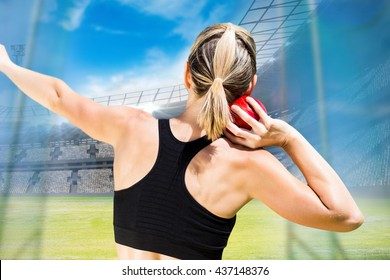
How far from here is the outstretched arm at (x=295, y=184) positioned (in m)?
0.80

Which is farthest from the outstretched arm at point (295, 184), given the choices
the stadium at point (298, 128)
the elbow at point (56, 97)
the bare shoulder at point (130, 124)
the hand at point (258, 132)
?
the stadium at point (298, 128)

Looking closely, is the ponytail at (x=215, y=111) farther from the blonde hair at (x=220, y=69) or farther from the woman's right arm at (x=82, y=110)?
the woman's right arm at (x=82, y=110)

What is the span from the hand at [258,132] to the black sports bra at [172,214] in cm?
6

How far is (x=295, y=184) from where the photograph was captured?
31.4 inches

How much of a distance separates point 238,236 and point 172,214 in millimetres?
1533

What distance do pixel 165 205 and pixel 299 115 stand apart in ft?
5.01

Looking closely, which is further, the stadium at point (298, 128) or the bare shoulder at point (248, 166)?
the stadium at point (298, 128)

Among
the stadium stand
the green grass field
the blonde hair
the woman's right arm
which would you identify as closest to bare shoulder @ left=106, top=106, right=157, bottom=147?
the woman's right arm

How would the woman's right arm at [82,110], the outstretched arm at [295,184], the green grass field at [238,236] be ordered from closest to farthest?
1. the outstretched arm at [295,184]
2. the woman's right arm at [82,110]
3. the green grass field at [238,236]

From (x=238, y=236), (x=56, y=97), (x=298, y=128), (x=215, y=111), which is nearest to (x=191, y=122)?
(x=215, y=111)

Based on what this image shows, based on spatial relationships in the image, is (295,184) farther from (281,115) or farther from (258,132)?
(281,115)

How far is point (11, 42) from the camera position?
7.20ft

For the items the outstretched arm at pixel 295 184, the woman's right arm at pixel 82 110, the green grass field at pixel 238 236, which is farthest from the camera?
the green grass field at pixel 238 236
